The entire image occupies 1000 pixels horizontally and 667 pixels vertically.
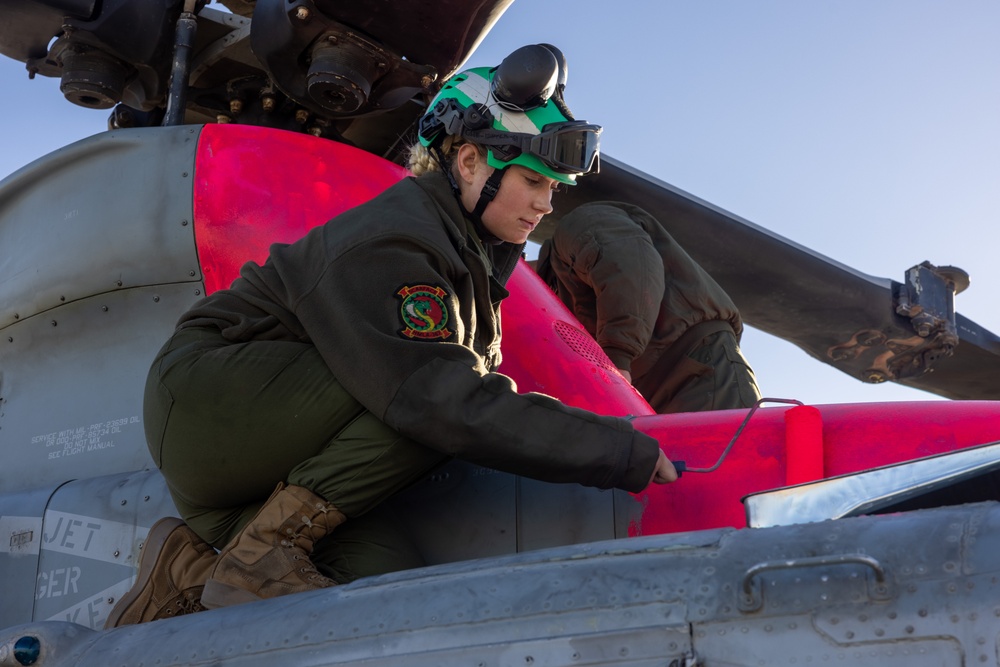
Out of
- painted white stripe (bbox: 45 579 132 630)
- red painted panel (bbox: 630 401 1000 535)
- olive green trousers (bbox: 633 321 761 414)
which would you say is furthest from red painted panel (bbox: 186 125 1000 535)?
olive green trousers (bbox: 633 321 761 414)

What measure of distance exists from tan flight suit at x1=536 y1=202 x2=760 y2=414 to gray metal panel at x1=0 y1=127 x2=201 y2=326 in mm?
1731

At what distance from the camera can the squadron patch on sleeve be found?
7.99ft

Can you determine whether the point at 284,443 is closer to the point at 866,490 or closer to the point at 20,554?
the point at 20,554

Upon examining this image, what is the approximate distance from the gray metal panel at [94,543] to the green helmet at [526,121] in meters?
1.15

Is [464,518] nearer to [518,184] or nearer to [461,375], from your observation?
[461,375]

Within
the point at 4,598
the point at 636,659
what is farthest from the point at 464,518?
the point at 4,598

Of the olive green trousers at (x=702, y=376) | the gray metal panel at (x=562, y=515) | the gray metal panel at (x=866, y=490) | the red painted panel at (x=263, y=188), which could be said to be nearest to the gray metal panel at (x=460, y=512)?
the gray metal panel at (x=562, y=515)

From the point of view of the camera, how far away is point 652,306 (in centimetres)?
466

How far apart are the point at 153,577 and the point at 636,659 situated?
4.07 feet

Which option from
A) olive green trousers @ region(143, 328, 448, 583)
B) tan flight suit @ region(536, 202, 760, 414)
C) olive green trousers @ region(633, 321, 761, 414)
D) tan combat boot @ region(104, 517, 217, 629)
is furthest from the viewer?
olive green trousers @ region(633, 321, 761, 414)

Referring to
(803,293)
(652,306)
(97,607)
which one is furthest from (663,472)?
(803,293)

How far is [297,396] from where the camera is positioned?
2.52 metres

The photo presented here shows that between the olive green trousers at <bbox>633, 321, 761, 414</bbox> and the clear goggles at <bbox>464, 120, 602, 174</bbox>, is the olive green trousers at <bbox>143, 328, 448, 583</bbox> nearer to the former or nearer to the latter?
the clear goggles at <bbox>464, 120, 602, 174</bbox>

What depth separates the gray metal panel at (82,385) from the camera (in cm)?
327
